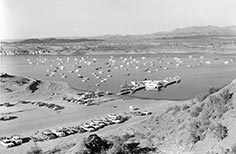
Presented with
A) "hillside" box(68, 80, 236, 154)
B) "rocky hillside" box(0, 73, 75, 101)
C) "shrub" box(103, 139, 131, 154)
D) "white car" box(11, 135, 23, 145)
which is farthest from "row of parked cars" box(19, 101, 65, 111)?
"shrub" box(103, 139, 131, 154)

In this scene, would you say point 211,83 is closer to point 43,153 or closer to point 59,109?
point 59,109

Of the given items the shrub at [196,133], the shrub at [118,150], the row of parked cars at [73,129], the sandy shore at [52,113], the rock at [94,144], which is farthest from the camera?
the sandy shore at [52,113]

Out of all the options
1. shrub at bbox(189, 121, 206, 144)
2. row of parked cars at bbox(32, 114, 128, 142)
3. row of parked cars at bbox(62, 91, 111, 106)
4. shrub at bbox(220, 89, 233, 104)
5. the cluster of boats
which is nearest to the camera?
shrub at bbox(189, 121, 206, 144)

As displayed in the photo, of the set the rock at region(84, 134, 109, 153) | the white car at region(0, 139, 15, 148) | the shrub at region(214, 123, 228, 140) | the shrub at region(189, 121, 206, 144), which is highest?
the shrub at region(214, 123, 228, 140)

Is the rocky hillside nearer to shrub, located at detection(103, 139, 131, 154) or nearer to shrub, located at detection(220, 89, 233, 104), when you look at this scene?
shrub, located at detection(103, 139, 131, 154)

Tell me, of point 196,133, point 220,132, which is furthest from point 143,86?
point 220,132

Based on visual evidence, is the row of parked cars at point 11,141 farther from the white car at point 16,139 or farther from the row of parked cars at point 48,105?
the row of parked cars at point 48,105

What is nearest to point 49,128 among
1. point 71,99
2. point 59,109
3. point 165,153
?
point 59,109

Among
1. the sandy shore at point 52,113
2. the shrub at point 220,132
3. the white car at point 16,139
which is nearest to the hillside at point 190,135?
the shrub at point 220,132

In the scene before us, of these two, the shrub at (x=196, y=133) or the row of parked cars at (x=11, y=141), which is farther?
the row of parked cars at (x=11, y=141)

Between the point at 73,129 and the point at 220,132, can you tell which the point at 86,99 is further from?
the point at 220,132

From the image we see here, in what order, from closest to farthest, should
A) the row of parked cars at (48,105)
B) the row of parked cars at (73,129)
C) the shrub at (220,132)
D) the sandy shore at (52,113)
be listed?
the shrub at (220,132) < the row of parked cars at (73,129) < the sandy shore at (52,113) < the row of parked cars at (48,105)
